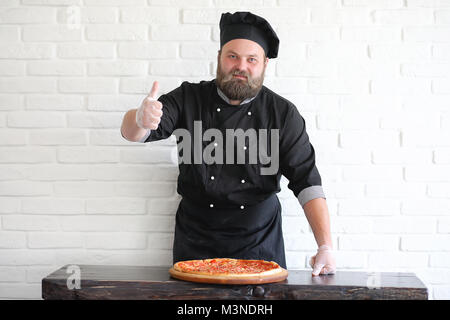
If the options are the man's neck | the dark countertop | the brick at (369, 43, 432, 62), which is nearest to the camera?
the dark countertop

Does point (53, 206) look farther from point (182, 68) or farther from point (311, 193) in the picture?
point (311, 193)

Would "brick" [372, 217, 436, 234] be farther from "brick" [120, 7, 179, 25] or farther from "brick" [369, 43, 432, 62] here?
"brick" [120, 7, 179, 25]

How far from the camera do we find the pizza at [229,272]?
67.0 inches

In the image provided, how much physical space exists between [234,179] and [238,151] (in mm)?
118

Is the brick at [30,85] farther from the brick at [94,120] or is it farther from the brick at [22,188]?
the brick at [22,188]

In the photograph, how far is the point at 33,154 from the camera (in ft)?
8.21

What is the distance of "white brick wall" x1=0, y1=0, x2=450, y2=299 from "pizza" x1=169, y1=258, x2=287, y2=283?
61 cm

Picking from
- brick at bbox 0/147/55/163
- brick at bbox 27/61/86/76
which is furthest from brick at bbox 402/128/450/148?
brick at bbox 0/147/55/163

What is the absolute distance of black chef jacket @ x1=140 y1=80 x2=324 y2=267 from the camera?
218cm

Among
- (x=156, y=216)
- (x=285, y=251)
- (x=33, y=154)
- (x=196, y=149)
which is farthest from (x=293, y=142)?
(x=33, y=154)

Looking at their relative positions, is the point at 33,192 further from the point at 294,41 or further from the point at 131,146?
the point at 294,41

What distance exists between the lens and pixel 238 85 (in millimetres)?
2166

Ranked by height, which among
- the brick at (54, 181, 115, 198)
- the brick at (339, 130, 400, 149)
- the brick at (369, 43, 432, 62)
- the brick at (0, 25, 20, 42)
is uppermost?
the brick at (0, 25, 20, 42)

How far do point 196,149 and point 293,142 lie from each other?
1.34 feet
